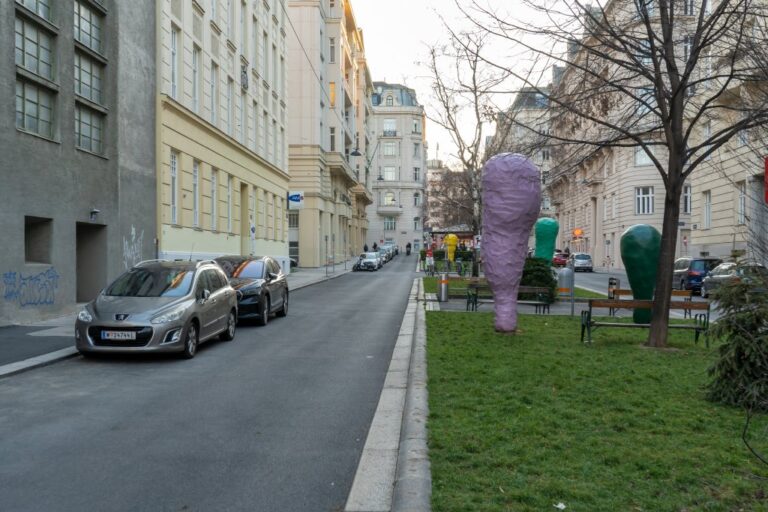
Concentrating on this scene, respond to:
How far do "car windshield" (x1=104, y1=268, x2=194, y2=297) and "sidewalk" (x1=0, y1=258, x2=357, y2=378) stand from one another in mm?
1226

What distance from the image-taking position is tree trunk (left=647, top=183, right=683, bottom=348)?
11.4 metres

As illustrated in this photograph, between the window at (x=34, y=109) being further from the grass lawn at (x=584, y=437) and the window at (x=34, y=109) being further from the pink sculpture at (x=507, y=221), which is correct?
the grass lawn at (x=584, y=437)

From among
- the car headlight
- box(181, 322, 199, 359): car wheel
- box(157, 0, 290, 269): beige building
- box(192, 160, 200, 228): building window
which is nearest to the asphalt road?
box(181, 322, 199, 359): car wheel

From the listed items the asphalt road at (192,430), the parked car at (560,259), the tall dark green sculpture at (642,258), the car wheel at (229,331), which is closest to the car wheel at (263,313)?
the car wheel at (229,331)

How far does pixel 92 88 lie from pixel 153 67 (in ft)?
12.7

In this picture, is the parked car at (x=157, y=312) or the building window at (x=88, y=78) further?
the building window at (x=88, y=78)

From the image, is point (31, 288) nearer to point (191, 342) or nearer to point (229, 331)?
point (229, 331)

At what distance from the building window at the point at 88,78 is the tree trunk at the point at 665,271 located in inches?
544

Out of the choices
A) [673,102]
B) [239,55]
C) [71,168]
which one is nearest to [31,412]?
[673,102]

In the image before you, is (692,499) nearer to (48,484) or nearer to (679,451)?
(679,451)

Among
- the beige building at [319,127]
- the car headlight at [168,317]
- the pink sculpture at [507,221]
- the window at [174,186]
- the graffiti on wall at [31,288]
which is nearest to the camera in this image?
the car headlight at [168,317]

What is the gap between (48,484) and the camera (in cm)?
504

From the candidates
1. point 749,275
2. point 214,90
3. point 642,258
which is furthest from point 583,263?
point 749,275

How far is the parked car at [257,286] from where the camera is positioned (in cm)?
1596
